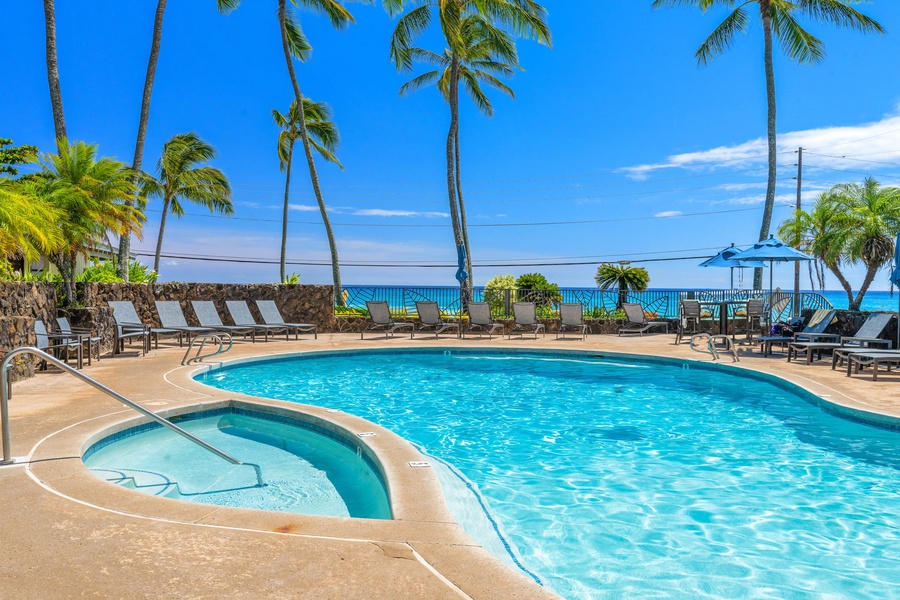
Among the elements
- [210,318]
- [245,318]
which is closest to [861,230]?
[245,318]

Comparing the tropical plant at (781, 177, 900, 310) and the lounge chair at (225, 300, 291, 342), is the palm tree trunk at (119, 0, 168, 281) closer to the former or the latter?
the lounge chair at (225, 300, 291, 342)

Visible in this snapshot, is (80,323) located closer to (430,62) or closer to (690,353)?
(690,353)

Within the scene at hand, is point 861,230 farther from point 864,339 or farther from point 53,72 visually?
point 53,72

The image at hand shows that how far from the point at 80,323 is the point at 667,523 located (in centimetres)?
958

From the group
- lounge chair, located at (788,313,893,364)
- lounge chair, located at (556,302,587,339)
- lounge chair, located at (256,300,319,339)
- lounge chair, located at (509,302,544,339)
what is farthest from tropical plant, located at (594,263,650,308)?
lounge chair, located at (256,300,319,339)

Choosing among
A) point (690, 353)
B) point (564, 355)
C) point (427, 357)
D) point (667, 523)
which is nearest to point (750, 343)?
point (690, 353)

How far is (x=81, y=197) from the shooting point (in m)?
10.2

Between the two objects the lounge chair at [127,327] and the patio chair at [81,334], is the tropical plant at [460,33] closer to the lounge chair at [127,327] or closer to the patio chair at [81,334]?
the lounge chair at [127,327]

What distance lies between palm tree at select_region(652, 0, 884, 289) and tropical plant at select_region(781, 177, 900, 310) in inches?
74.4

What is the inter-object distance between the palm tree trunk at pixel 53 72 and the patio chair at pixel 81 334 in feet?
19.9

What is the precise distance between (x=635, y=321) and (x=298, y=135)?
682 inches

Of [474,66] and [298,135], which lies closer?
[474,66]

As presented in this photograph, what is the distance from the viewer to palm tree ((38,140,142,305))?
10.2 m

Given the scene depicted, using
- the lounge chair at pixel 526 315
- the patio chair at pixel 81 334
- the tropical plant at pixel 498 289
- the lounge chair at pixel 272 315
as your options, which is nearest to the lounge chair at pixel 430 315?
the lounge chair at pixel 526 315
